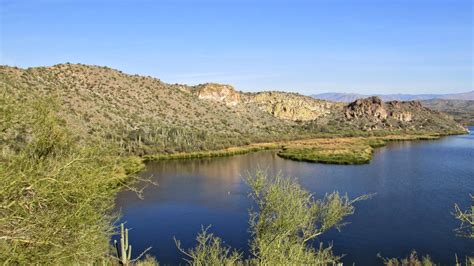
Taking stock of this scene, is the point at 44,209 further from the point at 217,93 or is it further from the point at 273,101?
the point at 273,101

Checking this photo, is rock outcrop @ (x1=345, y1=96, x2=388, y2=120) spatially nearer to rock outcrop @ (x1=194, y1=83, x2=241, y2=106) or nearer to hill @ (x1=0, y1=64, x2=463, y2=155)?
hill @ (x1=0, y1=64, x2=463, y2=155)

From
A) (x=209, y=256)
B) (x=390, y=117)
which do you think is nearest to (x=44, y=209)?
(x=209, y=256)

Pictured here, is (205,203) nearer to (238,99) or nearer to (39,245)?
(39,245)

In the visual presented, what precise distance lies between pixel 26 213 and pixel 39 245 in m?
0.48

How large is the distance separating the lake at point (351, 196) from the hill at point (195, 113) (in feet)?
32.7

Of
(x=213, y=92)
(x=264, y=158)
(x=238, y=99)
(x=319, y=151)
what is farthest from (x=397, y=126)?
(x=264, y=158)

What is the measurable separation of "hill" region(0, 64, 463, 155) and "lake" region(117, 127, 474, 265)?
392 inches

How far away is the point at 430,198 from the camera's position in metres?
35.5

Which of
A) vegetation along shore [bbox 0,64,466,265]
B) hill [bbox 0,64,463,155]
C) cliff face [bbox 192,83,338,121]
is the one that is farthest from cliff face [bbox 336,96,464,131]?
cliff face [bbox 192,83,338,121]

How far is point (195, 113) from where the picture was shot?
307ft

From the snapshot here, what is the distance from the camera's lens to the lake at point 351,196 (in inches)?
966

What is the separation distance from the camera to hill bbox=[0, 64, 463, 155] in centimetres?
6800

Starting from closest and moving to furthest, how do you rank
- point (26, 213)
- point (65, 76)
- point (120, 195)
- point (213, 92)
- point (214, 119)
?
1. point (26, 213)
2. point (120, 195)
3. point (65, 76)
4. point (214, 119)
5. point (213, 92)

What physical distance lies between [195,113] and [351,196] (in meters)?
61.3
